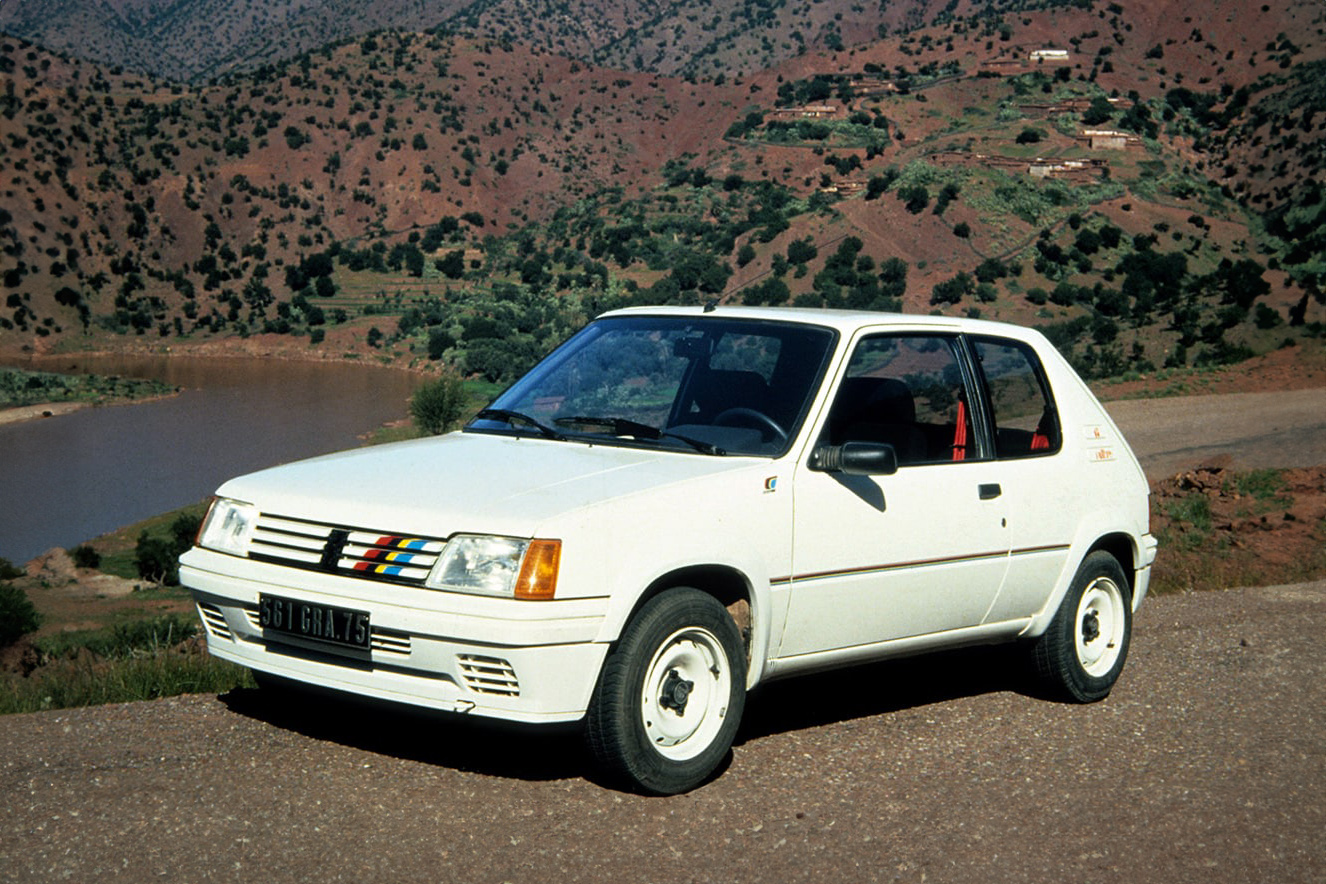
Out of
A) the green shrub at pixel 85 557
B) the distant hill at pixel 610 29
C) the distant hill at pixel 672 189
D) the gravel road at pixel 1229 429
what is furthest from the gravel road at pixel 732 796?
the distant hill at pixel 610 29

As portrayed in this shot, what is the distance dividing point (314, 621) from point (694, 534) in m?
1.33

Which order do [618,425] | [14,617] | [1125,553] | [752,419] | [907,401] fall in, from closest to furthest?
[752,419], [618,425], [907,401], [1125,553], [14,617]

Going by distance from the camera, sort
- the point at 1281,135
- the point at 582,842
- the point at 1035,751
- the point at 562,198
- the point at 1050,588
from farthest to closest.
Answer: the point at 562,198, the point at 1281,135, the point at 1050,588, the point at 1035,751, the point at 582,842

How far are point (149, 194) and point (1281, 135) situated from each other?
73.9 meters

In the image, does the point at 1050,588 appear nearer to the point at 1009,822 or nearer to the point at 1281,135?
the point at 1009,822

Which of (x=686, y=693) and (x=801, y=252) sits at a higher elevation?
(x=686, y=693)

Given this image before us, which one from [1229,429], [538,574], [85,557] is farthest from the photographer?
[85,557]

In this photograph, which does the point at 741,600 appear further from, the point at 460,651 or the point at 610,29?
the point at 610,29

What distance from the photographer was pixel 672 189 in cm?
9956

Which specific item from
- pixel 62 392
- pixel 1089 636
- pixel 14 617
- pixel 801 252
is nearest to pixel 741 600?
pixel 1089 636

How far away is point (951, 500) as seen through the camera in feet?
20.5

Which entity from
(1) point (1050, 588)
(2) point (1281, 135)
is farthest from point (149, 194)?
(1) point (1050, 588)

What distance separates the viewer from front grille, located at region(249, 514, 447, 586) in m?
4.93

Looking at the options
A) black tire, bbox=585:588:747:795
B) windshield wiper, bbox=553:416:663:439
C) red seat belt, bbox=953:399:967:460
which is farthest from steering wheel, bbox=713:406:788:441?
red seat belt, bbox=953:399:967:460
